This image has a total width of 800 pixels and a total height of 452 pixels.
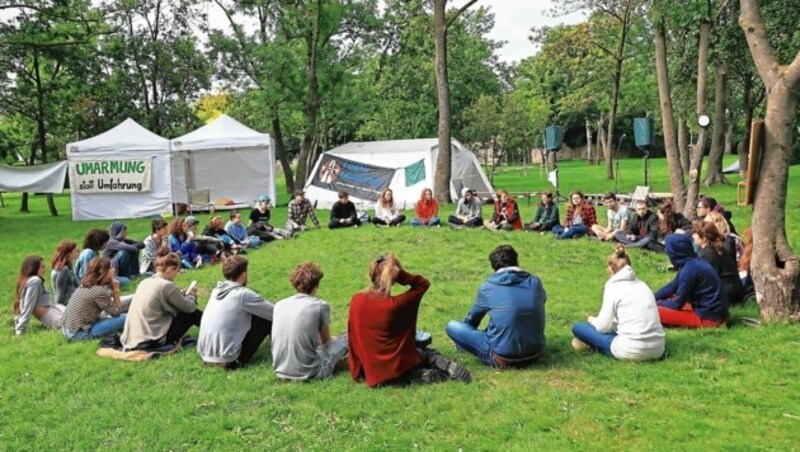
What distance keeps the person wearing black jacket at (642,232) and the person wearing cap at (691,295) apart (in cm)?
435

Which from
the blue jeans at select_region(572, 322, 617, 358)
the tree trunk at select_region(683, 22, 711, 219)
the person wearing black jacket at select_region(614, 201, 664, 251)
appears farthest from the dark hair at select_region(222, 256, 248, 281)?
the tree trunk at select_region(683, 22, 711, 219)

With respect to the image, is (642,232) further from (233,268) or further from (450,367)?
(233,268)

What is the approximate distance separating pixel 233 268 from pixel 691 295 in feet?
12.7

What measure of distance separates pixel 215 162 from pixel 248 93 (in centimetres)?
476

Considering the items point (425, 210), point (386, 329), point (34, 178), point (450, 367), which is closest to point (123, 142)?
point (34, 178)

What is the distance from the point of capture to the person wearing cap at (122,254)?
8.93 meters

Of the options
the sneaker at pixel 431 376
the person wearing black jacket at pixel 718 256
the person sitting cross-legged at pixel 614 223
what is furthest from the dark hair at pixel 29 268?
the person sitting cross-legged at pixel 614 223

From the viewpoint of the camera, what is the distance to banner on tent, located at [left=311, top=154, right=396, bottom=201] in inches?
732

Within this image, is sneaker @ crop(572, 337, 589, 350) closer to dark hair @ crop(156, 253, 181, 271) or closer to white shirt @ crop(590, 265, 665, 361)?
white shirt @ crop(590, 265, 665, 361)

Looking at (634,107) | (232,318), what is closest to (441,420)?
(232,318)

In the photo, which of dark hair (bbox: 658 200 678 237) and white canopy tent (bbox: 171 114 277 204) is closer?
dark hair (bbox: 658 200 678 237)

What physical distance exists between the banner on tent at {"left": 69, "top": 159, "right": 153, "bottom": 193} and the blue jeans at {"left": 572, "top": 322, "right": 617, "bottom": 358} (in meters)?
15.8

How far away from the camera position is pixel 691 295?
566 cm

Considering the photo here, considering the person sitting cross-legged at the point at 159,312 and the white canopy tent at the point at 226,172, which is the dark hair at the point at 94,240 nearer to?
the person sitting cross-legged at the point at 159,312
